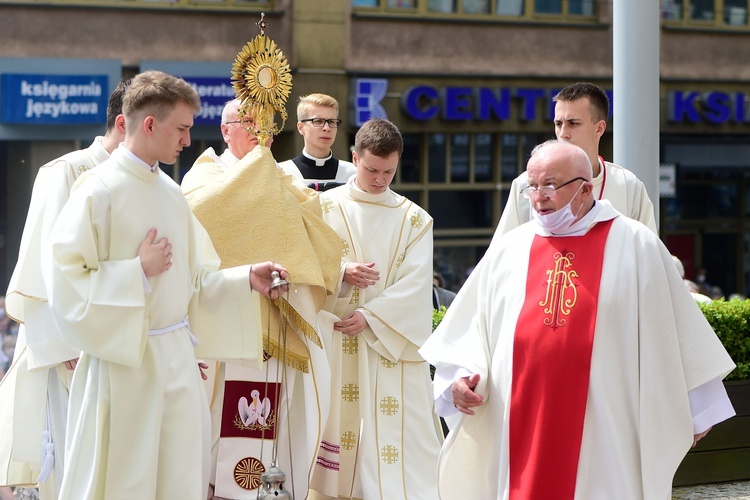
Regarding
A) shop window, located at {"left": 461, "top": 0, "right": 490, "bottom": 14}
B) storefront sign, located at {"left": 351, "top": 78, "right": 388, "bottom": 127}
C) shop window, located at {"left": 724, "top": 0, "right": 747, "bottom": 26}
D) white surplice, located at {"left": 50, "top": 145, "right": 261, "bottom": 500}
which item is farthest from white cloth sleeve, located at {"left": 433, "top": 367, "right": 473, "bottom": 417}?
shop window, located at {"left": 724, "top": 0, "right": 747, "bottom": 26}

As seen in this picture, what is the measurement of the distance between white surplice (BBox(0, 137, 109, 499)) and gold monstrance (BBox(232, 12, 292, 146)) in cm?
74

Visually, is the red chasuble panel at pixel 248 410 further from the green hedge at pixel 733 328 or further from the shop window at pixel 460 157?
the shop window at pixel 460 157

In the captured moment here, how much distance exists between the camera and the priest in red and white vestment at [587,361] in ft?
15.0

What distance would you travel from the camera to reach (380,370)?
6695mm

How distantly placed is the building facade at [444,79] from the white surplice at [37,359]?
38.6ft

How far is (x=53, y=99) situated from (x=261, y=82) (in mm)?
11715

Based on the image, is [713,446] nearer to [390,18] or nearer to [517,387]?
[517,387]

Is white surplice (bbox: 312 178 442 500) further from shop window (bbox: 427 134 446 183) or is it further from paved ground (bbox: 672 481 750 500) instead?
shop window (bbox: 427 134 446 183)

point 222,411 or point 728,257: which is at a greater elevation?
point 728,257

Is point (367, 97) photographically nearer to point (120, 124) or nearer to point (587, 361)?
point (120, 124)

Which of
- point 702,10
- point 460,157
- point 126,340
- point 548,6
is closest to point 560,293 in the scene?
point 126,340

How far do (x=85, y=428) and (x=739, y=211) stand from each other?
19034mm

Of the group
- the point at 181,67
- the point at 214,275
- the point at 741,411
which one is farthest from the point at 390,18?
the point at 214,275

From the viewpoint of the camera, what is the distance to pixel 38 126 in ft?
56.1
